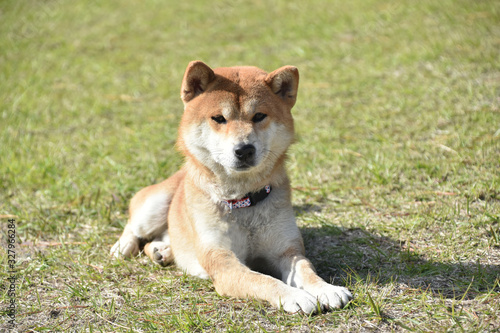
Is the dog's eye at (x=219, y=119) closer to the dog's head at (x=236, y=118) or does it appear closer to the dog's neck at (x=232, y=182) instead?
the dog's head at (x=236, y=118)

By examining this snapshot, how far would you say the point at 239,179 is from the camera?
158 inches

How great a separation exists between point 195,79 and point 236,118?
0.51m

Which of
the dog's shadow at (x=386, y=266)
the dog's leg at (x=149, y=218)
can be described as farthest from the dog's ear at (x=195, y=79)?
the dog's shadow at (x=386, y=266)

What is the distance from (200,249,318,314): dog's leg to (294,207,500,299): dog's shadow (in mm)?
568

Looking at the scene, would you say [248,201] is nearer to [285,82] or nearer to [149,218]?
[285,82]

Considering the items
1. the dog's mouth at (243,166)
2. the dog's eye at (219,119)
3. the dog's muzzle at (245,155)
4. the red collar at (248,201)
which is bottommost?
the red collar at (248,201)

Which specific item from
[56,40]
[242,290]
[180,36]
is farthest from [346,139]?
[56,40]

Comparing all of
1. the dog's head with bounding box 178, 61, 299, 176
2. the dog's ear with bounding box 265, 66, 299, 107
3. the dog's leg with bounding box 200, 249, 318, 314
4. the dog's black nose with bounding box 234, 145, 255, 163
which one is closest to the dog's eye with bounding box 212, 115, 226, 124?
the dog's head with bounding box 178, 61, 299, 176

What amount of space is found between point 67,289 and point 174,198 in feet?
4.03

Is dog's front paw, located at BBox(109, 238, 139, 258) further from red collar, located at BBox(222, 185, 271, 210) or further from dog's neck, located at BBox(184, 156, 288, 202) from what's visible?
red collar, located at BBox(222, 185, 271, 210)

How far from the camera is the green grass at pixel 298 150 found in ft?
12.1

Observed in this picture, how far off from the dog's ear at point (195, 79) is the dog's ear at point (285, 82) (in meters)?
0.47

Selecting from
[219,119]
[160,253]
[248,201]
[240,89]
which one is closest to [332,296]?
[248,201]

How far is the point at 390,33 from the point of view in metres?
9.80
